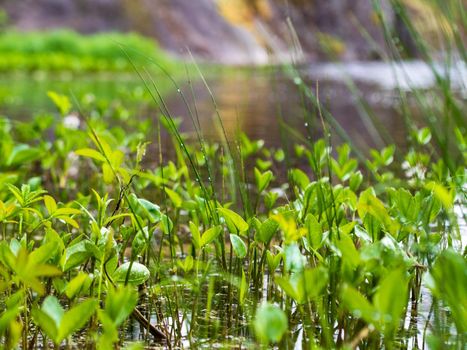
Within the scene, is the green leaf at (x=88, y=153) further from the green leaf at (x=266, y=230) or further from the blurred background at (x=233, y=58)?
the green leaf at (x=266, y=230)

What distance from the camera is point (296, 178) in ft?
6.14

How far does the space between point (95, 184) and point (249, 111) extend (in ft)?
12.5

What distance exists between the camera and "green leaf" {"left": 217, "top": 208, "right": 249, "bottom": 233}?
1418mm

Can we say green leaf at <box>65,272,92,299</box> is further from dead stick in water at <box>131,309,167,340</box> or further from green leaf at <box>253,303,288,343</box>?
green leaf at <box>253,303,288,343</box>

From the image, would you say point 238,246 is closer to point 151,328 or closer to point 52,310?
point 151,328

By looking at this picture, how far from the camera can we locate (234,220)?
1.44 meters

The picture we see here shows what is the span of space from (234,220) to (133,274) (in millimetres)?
209

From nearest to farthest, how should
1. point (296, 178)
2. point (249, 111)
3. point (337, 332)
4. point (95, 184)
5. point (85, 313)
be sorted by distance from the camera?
point (85, 313) → point (337, 332) → point (296, 178) → point (95, 184) → point (249, 111)

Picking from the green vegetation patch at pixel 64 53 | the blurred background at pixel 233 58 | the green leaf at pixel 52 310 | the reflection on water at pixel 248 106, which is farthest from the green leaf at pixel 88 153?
the green vegetation patch at pixel 64 53

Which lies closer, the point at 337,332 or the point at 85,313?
the point at 85,313

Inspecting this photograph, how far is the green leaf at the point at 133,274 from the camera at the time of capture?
51.9 inches

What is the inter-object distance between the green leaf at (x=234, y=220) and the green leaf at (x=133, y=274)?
→ 6.8 inches

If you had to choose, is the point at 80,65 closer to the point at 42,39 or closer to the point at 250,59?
the point at 42,39

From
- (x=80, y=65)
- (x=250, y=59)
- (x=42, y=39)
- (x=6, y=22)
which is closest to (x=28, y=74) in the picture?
(x=80, y=65)
